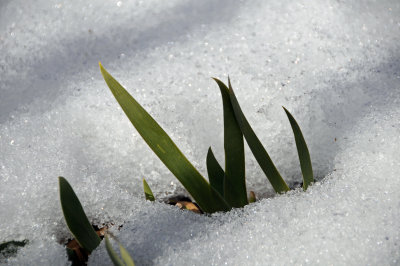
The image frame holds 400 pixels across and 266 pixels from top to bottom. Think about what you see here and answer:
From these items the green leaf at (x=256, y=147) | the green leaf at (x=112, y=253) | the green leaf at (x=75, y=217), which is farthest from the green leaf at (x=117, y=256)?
the green leaf at (x=256, y=147)

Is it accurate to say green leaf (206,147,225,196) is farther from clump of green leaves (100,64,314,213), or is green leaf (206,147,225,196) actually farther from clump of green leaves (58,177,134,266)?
clump of green leaves (58,177,134,266)

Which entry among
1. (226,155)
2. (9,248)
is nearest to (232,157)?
(226,155)

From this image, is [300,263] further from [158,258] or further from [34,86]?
[34,86]

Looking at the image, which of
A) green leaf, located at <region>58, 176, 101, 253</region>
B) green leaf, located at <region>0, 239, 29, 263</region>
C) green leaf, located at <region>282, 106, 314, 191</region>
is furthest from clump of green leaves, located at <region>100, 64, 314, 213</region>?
green leaf, located at <region>0, 239, 29, 263</region>

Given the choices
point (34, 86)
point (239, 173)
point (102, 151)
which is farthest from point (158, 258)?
point (34, 86)

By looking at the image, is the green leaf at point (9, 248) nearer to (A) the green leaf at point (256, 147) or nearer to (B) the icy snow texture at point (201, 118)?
(B) the icy snow texture at point (201, 118)

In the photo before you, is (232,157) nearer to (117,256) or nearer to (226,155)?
(226,155)
